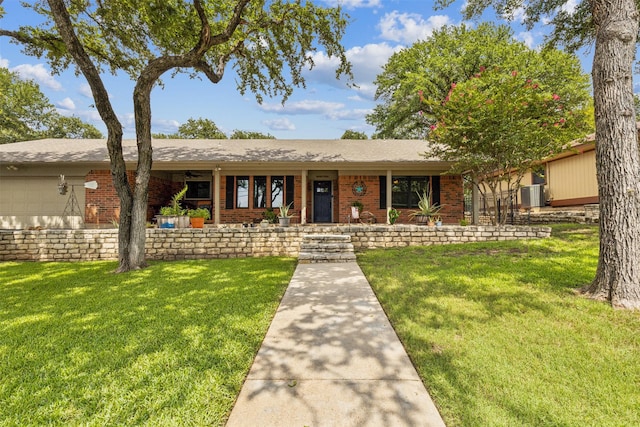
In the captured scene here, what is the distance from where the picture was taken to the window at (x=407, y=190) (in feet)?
40.9

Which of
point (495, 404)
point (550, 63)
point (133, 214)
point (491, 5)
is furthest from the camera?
point (550, 63)

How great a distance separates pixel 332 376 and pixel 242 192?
36.5 feet

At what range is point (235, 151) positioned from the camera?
1229cm

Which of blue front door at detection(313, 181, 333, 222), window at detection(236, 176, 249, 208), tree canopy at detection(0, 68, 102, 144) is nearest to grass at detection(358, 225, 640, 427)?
blue front door at detection(313, 181, 333, 222)

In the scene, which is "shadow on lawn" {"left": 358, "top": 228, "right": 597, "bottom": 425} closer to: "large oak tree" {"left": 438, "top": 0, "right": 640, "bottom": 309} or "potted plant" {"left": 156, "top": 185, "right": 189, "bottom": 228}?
"large oak tree" {"left": 438, "top": 0, "right": 640, "bottom": 309}

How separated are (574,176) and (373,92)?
528 inches

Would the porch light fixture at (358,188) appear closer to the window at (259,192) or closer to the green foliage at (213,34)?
the window at (259,192)

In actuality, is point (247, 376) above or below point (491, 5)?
below

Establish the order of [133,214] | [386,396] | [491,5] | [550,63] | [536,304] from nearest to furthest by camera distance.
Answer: [386,396] < [536,304] < [133,214] < [491,5] < [550,63]

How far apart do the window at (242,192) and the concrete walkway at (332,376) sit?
30.4 feet

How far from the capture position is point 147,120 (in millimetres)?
7117

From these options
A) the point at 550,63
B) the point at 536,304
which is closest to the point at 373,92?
the point at 550,63

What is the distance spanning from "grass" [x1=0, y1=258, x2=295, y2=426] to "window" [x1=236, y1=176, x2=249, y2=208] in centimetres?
715

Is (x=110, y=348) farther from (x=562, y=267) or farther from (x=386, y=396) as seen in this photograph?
(x=562, y=267)
